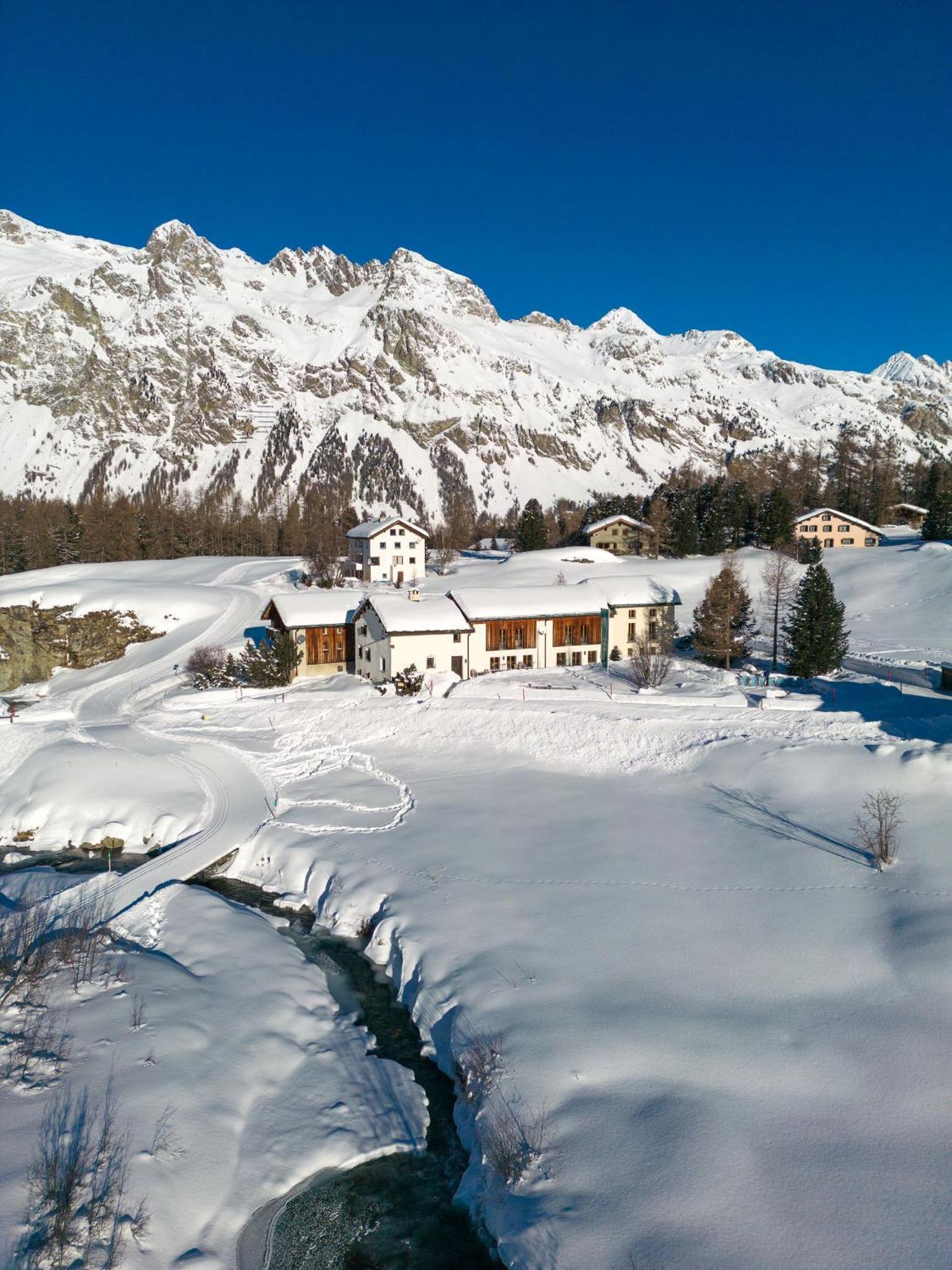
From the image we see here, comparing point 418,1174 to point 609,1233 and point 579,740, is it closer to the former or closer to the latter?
point 609,1233

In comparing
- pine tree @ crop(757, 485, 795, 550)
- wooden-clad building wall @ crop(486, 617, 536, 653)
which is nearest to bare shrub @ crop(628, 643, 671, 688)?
wooden-clad building wall @ crop(486, 617, 536, 653)

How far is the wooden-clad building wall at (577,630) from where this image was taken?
147ft

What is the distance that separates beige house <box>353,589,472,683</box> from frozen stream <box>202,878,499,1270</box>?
27703 millimetres

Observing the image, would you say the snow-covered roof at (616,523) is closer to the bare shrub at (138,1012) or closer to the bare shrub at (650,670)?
the bare shrub at (650,670)

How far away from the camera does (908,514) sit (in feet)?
329

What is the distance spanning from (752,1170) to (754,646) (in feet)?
128

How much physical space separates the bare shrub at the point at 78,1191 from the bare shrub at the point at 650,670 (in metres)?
30.0

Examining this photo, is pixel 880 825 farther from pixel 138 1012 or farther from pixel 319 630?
pixel 319 630

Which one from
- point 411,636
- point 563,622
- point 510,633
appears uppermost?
point 563,622

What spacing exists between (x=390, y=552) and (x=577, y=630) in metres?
36.2

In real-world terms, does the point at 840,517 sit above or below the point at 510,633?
above

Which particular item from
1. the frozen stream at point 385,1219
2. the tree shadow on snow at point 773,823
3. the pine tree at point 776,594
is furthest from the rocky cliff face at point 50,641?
the frozen stream at point 385,1219

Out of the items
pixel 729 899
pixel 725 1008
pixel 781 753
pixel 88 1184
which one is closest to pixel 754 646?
pixel 781 753

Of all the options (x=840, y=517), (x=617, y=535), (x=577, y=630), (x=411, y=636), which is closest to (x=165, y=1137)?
(x=411, y=636)
